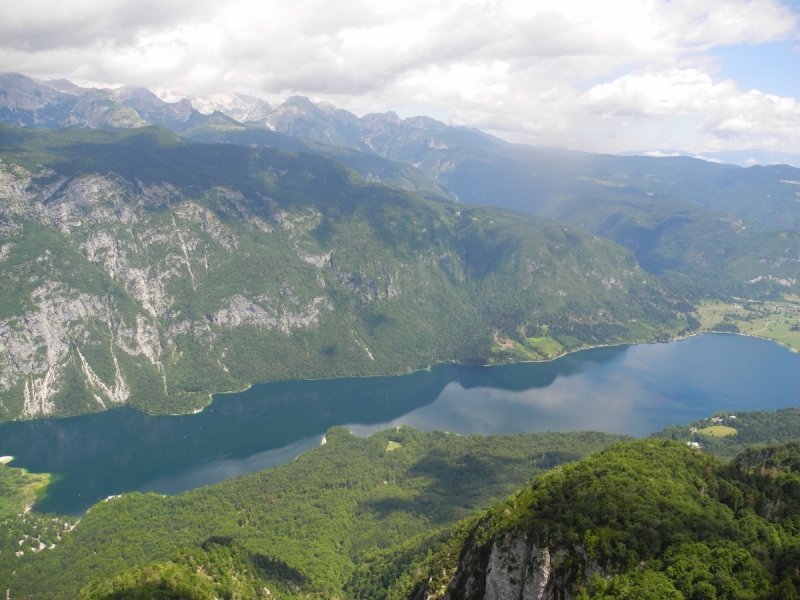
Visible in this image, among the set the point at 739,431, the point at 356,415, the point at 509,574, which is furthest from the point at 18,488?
the point at 739,431

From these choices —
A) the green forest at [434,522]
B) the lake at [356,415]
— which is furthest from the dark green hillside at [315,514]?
the lake at [356,415]

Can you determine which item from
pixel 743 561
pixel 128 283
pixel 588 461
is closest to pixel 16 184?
pixel 128 283

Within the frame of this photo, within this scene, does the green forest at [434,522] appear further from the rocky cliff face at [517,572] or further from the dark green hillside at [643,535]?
the rocky cliff face at [517,572]

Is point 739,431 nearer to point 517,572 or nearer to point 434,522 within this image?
point 434,522

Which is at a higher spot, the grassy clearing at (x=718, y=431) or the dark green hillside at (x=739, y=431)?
the dark green hillside at (x=739, y=431)

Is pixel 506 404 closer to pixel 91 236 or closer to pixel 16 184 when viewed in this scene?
pixel 91 236

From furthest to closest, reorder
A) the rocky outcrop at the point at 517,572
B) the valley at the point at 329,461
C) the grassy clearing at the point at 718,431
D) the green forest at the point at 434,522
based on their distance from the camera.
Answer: the grassy clearing at the point at 718,431, the valley at the point at 329,461, the rocky outcrop at the point at 517,572, the green forest at the point at 434,522

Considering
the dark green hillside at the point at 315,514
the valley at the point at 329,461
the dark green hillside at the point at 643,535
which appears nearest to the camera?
the dark green hillside at the point at 643,535
